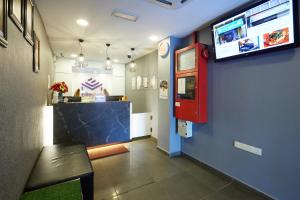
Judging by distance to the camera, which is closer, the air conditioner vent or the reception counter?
the air conditioner vent

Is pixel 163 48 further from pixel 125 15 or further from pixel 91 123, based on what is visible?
pixel 91 123

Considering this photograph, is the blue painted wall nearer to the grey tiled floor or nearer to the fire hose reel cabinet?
the fire hose reel cabinet

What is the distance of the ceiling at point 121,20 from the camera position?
82.0 inches

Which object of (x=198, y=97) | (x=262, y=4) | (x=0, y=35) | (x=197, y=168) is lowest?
(x=197, y=168)

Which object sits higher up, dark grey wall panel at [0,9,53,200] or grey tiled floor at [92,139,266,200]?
dark grey wall panel at [0,9,53,200]

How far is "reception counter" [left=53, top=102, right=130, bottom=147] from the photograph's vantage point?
3.01 meters

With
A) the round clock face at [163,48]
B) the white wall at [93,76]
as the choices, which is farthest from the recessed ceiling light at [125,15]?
the white wall at [93,76]

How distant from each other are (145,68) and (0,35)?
410cm

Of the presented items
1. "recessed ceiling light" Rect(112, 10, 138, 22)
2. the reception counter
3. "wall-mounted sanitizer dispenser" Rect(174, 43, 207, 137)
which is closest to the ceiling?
"recessed ceiling light" Rect(112, 10, 138, 22)

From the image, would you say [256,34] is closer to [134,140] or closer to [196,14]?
[196,14]

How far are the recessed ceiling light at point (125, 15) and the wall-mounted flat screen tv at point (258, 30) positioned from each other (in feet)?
4.10

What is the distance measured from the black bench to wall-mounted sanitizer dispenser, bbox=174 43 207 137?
1.86m

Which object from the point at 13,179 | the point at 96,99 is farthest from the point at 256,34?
the point at 96,99

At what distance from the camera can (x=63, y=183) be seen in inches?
62.4
